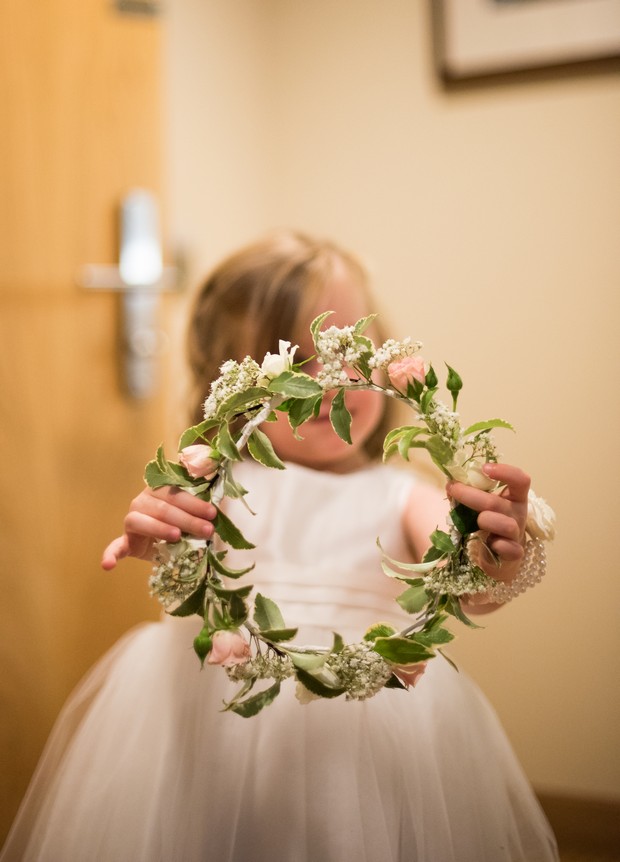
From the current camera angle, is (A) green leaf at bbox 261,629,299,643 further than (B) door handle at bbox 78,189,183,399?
No

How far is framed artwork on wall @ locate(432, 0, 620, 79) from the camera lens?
88 centimetres

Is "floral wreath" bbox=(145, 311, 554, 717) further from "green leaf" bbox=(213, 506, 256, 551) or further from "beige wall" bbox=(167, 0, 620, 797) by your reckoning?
"beige wall" bbox=(167, 0, 620, 797)

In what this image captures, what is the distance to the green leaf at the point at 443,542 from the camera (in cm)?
50

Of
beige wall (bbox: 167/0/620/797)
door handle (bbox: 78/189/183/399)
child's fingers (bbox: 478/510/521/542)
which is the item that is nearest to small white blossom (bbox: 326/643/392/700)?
child's fingers (bbox: 478/510/521/542)

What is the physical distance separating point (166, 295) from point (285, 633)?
0.57m

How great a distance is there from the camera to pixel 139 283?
2.96 feet

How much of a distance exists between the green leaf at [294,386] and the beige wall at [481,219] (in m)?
0.17

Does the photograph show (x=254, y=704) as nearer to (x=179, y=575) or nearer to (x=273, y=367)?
(x=179, y=575)

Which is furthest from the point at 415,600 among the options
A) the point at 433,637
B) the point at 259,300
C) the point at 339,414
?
the point at 259,300

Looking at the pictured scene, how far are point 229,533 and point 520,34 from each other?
816mm

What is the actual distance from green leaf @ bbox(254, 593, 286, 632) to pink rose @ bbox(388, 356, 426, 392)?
6.3 inches

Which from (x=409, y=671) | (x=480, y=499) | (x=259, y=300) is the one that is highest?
(x=259, y=300)

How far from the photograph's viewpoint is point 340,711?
58 cm

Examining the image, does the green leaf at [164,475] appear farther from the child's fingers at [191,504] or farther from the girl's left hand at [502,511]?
the girl's left hand at [502,511]
